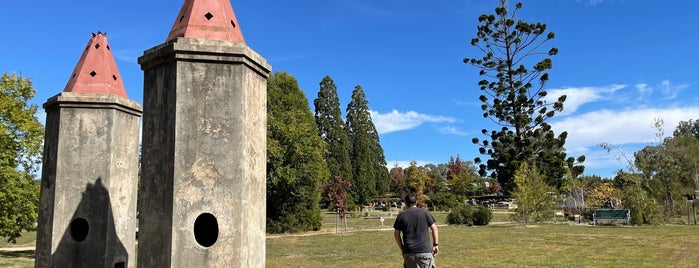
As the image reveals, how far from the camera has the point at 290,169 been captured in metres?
25.1

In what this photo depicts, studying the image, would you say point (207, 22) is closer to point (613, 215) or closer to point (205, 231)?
point (205, 231)

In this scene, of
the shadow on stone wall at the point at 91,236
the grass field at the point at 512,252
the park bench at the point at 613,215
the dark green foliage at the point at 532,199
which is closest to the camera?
the shadow on stone wall at the point at 91,236

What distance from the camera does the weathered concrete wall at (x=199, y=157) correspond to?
445 centimetres

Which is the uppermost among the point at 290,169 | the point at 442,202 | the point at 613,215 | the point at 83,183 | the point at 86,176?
the point at 290,169

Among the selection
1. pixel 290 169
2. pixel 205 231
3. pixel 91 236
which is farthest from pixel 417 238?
pixel 290 169

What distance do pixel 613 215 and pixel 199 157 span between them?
26.7 meters

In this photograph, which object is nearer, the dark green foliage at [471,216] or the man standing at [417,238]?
the man standing at [417,238]

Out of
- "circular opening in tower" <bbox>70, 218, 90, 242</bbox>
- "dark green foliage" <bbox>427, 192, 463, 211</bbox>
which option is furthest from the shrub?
"circular opening in tower" <bbox>70, 218, 90, 242</bbox>

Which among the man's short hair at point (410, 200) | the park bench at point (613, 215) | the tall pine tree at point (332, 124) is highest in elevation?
the tall pine tree at point (332, 124)

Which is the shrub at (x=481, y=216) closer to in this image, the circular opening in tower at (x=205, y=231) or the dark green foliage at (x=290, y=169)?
the dark green foliage at (x=290, y=169)

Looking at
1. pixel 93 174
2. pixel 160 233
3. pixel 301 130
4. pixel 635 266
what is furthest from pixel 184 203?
pixel 301 130

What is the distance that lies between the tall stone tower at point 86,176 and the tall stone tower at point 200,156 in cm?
252

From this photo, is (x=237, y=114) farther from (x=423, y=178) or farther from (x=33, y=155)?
(x=423, y=178)

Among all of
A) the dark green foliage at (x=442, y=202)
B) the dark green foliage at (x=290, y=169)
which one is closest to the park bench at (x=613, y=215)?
the dark green foliage at (x=290, y=169)
